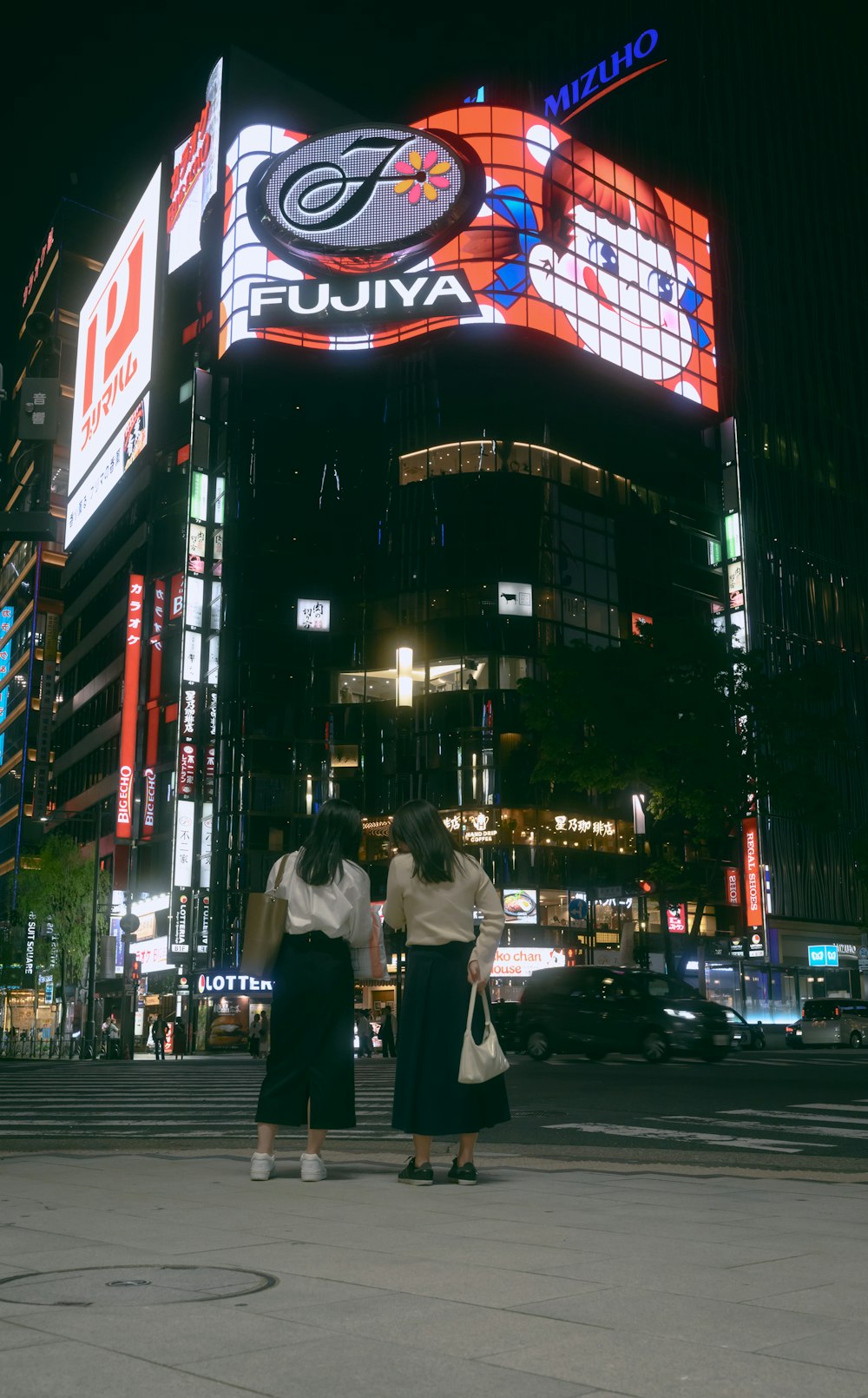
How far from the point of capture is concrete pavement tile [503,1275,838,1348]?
3033 millimetres

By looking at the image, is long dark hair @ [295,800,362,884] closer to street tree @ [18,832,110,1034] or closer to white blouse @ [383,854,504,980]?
white blouse @ [383,854,504,980]

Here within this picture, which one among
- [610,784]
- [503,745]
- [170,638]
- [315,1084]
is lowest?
[315,1084]

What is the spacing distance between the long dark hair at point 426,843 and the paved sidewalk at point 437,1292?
1.42 m

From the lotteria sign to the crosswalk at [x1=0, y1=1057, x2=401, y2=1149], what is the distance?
77.5 feet

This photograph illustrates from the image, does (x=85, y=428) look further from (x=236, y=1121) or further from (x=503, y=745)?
(x=236, y=1121)

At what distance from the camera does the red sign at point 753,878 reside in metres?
55.8

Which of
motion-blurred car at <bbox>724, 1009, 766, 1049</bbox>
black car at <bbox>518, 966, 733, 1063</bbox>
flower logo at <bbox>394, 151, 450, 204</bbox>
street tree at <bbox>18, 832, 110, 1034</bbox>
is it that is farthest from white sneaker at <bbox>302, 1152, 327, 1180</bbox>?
flower logo at <bbox>394, 151, 450, 204</bbox>

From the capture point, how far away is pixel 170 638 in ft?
196

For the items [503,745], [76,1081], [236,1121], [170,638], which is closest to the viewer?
[236,1121]

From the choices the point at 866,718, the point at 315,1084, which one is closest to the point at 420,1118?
the point at 315,1084

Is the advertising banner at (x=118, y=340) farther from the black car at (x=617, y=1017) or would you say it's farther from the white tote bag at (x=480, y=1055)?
the white tote bag at (x=480, y=1055)

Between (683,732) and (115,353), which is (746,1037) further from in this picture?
(115,353)

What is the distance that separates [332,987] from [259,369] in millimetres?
57016

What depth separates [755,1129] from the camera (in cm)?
1084
